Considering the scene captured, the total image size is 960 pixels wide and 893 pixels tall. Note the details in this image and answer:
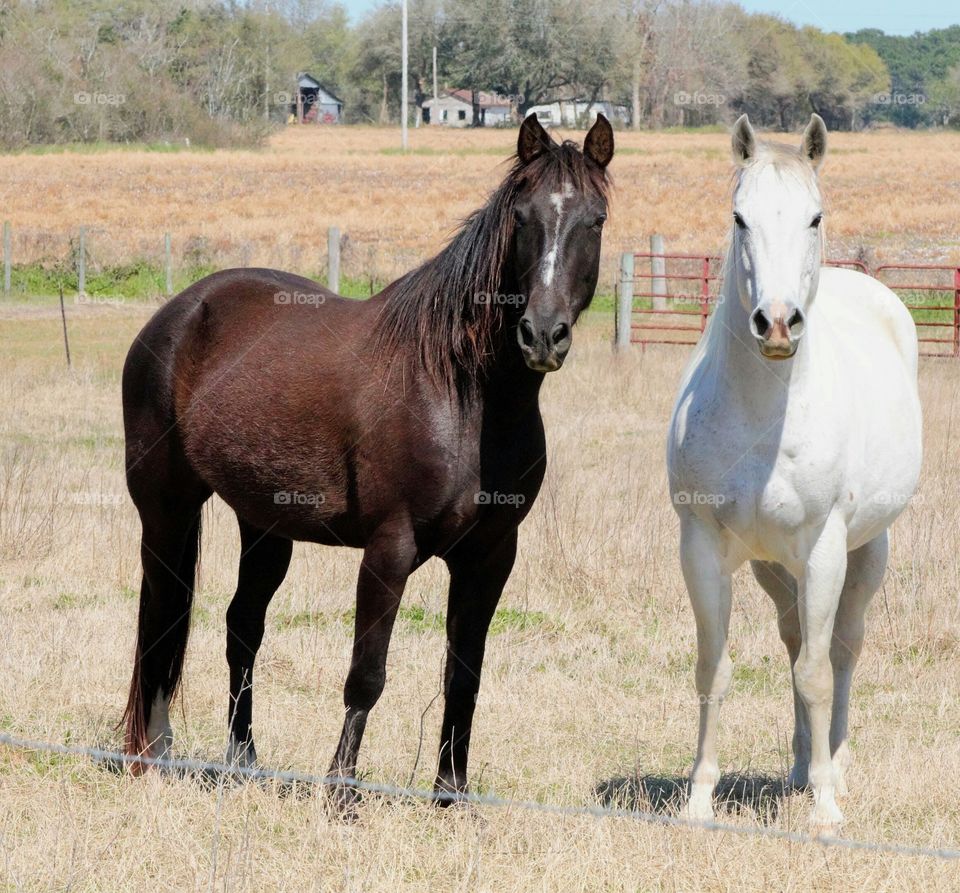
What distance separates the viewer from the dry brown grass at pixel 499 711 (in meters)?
3.39

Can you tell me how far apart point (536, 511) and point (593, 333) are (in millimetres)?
11326

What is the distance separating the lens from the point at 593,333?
60.4 ft

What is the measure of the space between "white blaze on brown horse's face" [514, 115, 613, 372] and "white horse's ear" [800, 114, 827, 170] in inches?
24.1

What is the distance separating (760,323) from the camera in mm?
3316

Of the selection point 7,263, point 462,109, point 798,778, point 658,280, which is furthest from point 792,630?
point 462,109

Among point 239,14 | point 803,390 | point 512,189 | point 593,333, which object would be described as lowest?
point 593,333

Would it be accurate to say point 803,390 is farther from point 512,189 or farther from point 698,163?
point 698,163

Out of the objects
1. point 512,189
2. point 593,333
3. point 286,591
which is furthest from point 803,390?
point 593,333

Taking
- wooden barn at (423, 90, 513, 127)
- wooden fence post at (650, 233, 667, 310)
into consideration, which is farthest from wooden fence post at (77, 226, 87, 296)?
wooden barn at (423, 90, 513, 127)

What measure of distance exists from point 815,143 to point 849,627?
1812 millimetres

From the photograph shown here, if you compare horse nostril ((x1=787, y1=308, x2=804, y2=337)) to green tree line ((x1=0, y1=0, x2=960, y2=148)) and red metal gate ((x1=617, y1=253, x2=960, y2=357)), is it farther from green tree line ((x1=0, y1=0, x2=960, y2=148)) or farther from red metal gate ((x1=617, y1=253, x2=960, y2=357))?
green tree line ((x1=0, y1=0, x2=960, y2=148))

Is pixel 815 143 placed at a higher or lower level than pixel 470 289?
higher

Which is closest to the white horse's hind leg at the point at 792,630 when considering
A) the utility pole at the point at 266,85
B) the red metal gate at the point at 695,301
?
the red metal gate at the point at 695,301

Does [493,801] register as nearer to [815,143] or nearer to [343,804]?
[343,804]
